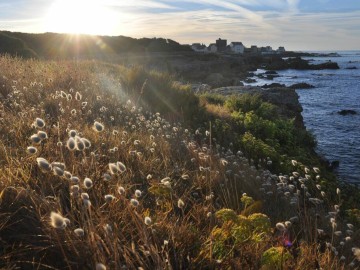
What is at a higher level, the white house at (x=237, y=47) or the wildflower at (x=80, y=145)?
the white house at (x=237, y=47)

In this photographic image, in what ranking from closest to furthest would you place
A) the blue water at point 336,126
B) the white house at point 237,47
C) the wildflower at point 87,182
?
1. the wildflower at point 87,182
2. the blue water at point 336,126
3. the white house at point 237,47

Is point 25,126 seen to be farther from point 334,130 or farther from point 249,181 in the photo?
point 334,130

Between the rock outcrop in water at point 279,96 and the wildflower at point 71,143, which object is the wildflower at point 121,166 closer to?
the wildflower at point 71,143

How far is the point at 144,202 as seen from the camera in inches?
167

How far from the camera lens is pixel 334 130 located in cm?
2347

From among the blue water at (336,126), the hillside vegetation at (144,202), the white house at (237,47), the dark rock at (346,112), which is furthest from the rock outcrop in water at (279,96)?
the white house at (237,47)

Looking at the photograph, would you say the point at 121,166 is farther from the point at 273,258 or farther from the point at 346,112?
the point at 346,112

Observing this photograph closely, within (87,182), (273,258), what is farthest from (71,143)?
(273,258)

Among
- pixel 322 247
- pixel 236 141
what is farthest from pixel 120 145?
pixel 236 141

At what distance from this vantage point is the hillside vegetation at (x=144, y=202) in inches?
115

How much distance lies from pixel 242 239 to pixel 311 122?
2483 cm

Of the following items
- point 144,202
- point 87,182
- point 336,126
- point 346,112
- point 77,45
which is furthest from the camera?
point 77,45

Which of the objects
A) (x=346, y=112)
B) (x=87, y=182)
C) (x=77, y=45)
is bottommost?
(x=346, y=112)

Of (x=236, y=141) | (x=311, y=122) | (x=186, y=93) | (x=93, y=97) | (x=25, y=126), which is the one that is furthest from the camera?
(x=311, y=122)
